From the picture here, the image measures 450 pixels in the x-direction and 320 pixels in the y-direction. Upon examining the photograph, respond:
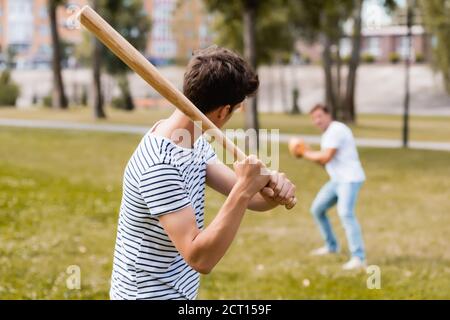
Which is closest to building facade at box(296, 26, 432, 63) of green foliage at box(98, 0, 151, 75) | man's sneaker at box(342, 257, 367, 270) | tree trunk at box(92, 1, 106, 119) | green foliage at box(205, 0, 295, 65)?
green foliage at box(98, 0, 151, 75)

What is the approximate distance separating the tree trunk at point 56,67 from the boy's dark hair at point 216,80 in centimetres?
3770

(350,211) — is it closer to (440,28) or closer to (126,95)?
(440,28)

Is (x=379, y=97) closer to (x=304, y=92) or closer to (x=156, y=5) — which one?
(x=304, y=92)

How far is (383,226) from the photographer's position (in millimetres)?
12273

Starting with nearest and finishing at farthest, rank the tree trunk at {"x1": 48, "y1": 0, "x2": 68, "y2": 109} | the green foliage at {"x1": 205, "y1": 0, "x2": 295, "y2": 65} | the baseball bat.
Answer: the baseball bat, the tree trunk at {"x1": 48, "y1": 0, "x2": 68, "y2": 109}, the green foliage at {"x1": 205, "y1": 0, "x2": 295, "y2": 65}

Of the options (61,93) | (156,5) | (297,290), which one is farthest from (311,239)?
(156,5)

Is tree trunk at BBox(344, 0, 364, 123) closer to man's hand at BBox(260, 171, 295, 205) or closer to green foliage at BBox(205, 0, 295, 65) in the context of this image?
green foliage at BBox(205, 0, 295, 65)

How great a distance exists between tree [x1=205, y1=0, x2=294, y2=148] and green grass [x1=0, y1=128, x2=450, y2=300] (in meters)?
5.31

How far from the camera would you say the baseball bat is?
2.89 m

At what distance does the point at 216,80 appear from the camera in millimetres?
3086

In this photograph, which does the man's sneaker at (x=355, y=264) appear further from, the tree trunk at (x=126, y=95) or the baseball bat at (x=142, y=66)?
the tree trunk at (x=126, y=95)

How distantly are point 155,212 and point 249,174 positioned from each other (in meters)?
0.40

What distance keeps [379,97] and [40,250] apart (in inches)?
2606

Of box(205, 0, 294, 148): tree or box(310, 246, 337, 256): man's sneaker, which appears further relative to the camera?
box(205, 0, 294, 148): tree
